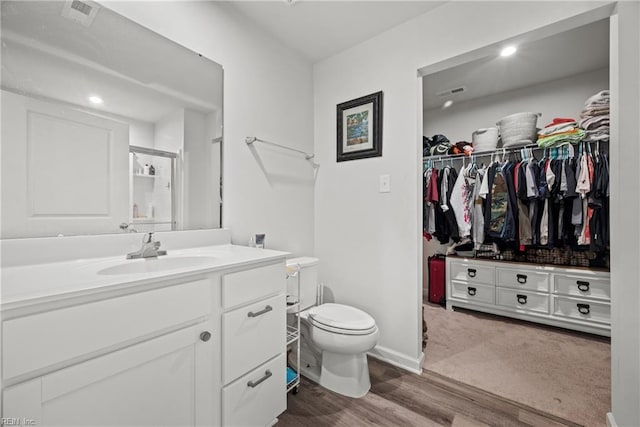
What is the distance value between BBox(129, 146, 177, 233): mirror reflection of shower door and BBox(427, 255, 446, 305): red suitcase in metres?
2.80

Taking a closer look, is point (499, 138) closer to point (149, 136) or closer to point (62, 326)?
point (149, 136)

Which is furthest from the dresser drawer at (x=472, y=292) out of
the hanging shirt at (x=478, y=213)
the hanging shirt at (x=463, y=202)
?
the hanging shirt at (x=463, y=202)

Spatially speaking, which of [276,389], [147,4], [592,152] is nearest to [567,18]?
[592,152]

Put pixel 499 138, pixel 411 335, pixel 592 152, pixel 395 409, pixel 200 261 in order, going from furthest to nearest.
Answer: pixel 499 138, pixel 592 152, pixel 411 335, pixel 395 409, pixel 200 261

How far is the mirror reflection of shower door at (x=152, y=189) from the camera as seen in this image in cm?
131

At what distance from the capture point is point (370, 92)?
2.01m

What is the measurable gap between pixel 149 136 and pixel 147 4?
0.66 meters

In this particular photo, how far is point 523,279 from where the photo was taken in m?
2.56

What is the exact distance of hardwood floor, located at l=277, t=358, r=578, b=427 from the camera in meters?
1.35

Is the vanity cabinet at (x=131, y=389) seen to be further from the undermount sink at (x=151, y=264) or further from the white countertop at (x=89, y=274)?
the undermount sink at (x=151, y=264)

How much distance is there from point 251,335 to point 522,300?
8.76 ft

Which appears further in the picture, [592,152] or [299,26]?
[592,152]

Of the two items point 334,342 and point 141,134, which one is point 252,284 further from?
point 141,134

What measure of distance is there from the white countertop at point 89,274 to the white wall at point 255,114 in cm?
52
